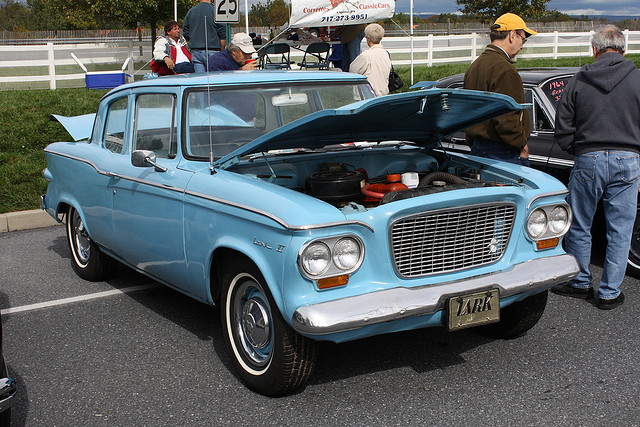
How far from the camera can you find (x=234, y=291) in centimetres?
400

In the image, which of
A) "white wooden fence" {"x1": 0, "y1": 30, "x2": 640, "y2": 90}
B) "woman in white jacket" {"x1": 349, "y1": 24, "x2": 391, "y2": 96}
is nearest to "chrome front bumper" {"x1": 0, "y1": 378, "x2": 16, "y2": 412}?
"woman in white jacket" {"x1": 349, "y1": 24, "x2": 391, "y2": 96}

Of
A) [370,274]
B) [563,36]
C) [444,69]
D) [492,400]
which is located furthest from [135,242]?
[563,36]

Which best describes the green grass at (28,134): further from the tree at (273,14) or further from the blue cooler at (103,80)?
the tree at (273,14)

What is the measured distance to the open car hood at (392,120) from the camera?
4051mm

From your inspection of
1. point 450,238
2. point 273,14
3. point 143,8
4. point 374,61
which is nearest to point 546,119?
Result: point 450,238

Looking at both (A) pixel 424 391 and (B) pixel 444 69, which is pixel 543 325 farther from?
(B) pixel 444 69

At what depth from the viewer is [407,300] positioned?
3.53 metres

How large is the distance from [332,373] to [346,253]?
931mm

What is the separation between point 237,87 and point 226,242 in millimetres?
1430

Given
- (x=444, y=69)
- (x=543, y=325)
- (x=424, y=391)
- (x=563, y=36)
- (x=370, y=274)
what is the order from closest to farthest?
(x=370, y=274) → (x=424, y=391) → (x=543, y=325) → (x=444, y=69) → (x=563, y=36)

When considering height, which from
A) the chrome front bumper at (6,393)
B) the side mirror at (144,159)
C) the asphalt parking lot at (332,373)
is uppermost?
the side mirror at (144,159)

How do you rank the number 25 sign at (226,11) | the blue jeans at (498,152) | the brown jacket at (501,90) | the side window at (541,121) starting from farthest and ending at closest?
the number 25 sign at (226,11)
the side window at (541,121)
the blue jeans at (498,152)
the brown jacket at (501,90)

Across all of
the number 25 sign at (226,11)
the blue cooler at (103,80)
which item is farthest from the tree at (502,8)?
the number 25 sign at (226,11)

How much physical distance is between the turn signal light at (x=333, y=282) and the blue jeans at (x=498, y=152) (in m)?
2.64
